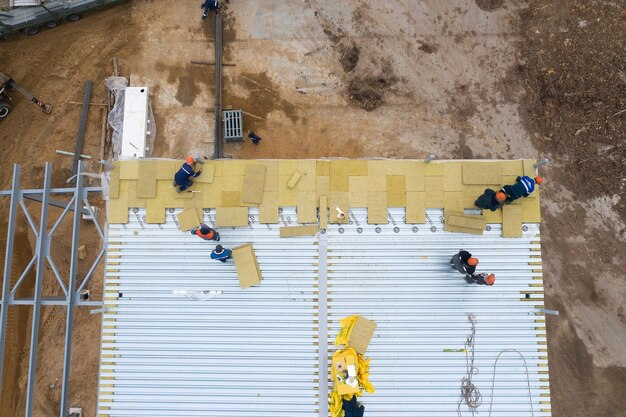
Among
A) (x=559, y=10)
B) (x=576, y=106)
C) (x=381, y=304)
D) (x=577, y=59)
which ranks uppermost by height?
(x=559, y=10)

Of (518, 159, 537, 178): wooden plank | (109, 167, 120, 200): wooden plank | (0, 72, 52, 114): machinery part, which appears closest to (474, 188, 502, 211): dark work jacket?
(518, 159, 537, 178): wooden plank

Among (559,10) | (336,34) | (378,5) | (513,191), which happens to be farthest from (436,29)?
(513,191)

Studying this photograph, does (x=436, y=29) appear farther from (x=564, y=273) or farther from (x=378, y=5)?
(x=564, y=273)

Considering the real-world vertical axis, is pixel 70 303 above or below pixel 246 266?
below

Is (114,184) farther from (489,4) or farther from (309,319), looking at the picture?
(489,4)

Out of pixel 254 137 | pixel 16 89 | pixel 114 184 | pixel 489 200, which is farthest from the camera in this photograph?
pixel 16 89

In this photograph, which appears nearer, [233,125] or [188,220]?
[188,220]

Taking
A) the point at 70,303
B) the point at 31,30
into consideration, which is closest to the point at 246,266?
the point at 70,303
